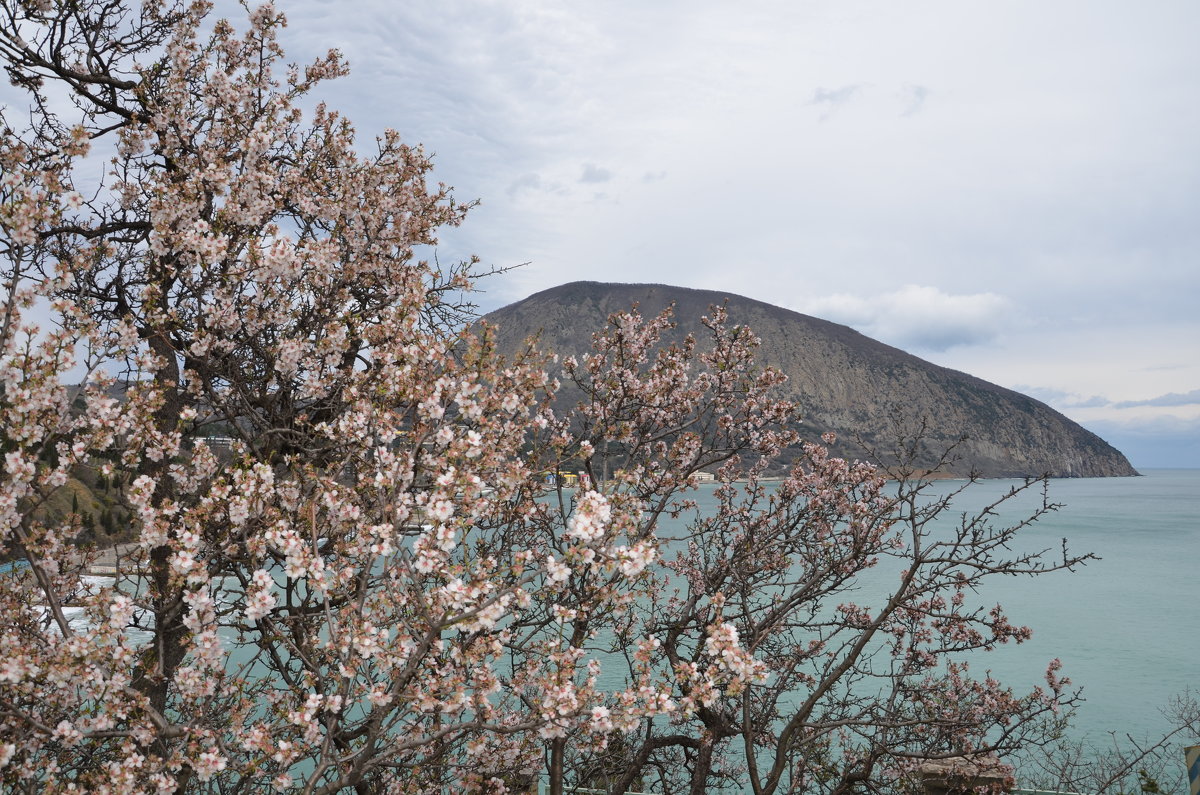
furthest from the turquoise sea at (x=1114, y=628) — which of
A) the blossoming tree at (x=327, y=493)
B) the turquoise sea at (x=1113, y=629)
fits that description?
the blossoming tree at (x=327, y=493)

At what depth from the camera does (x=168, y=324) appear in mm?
5973

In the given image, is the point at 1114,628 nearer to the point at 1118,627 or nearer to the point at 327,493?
the point at 1118,627

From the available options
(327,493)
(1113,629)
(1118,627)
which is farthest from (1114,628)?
(327,493)

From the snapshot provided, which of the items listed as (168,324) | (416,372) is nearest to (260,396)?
(168,324)

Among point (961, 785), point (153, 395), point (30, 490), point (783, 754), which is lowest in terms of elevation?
point (961, 785)

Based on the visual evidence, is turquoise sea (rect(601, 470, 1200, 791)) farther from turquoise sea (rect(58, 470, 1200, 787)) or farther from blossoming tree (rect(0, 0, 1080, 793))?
blossoming tree (rect(0, 0, 1080, 793))

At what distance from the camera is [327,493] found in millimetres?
4559

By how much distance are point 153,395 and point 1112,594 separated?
197ft

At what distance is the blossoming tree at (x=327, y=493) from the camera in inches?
162

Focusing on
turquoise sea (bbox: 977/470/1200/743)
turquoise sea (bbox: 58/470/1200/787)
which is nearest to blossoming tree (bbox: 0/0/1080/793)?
turquoise sea (bbox: 977/470/1200/743)

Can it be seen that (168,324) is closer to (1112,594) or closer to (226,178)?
(226,178)

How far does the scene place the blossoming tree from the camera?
13.5ft

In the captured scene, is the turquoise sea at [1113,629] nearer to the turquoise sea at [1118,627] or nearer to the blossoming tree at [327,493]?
the turquoise sea at [1118,627]

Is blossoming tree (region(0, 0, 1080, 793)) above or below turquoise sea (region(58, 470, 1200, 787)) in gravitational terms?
above
